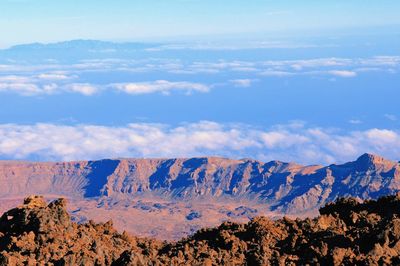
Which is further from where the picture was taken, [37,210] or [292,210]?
[292,210]

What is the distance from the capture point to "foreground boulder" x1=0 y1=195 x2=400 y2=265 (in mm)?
15133

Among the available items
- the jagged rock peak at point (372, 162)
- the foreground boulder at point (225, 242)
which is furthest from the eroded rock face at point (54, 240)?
the jagged rock peak at point (372, 162)

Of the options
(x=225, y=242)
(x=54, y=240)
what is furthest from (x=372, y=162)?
(x=54, y=240)

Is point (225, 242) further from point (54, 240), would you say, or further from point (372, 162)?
point (372, 162)

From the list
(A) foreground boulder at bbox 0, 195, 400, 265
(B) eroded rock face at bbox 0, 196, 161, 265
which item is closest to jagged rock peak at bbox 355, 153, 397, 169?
(A) foreground boulder at bbox 0, 195, 400, 265

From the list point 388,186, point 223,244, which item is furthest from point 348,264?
point 388,186

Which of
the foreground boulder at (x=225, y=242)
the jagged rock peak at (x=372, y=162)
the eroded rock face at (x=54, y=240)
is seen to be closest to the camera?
the foreground boulder at (x=225, y=242)

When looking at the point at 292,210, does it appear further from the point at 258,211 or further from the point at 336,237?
the point at 336,237

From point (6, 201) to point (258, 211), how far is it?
239ft

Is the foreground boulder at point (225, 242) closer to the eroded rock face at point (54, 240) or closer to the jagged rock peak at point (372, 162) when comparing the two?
the eroded rock face at point (54, 240)

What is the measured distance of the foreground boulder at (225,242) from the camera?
15.1 meters

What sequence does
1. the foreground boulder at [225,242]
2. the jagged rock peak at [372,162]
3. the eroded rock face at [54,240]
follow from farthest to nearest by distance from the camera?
1. the jagged rock peak at [372,162]
2. the eroded rock face at [54,240]
3. the foreground boulder at [225,242]

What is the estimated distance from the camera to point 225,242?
18.2m

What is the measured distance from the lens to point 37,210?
19859mm
